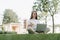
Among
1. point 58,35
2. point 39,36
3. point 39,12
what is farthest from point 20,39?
point 39,12

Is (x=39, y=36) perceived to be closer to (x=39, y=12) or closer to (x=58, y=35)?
(x=58, y=35)

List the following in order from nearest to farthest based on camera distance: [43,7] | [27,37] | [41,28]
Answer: [27,37] < [41,28] < [43,7]

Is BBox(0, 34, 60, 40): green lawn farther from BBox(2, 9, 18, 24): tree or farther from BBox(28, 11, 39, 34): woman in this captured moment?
BBox(2, 9, 18, 24): tree

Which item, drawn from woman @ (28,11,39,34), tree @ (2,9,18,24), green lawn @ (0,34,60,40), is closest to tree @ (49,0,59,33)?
tree @ (2,9,18,24)

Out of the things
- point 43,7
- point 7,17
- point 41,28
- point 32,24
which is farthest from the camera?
point 7,17

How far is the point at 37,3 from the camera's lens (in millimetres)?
13375

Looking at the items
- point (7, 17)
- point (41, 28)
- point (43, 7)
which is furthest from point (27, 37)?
point (7, 17)

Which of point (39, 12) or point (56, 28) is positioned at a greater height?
point (39, 12)

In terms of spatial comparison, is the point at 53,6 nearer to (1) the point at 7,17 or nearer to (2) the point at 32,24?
(1) the point at 7,17

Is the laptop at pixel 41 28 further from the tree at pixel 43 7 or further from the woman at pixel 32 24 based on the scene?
the tree at pixel 43 7

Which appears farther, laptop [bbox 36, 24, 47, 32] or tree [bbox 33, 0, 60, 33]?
tree [bbox 33, 0, 60, 33]

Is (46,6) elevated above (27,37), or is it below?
above

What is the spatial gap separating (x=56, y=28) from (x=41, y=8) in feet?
5.83

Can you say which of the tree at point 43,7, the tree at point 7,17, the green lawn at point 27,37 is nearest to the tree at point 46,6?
the tree at point 43,7
